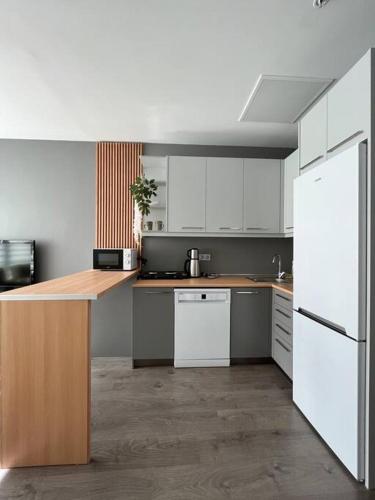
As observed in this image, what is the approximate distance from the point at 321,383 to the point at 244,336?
3.99ft

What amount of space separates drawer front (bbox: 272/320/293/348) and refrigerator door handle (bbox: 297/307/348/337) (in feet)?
1.83

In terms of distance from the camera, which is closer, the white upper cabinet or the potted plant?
the white upper cabinet

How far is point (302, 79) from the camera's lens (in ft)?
6.56

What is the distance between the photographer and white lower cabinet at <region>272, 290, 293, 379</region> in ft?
8.02

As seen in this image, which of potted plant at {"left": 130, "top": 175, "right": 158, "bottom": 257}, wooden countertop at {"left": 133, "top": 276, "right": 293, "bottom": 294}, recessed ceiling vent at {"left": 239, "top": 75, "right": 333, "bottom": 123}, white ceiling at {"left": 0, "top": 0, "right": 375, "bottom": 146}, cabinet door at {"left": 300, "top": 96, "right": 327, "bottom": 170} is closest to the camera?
white ceiling at {"left": 0, "top": 0, "right": 375, "bottom": 146}

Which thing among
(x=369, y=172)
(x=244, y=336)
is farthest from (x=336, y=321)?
(x=244, y=336)

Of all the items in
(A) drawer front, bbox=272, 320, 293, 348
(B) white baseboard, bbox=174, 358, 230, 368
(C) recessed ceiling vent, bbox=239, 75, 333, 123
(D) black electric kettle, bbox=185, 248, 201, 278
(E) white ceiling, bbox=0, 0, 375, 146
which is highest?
(E) white ceiling, bbox=0, 0, 375, 146

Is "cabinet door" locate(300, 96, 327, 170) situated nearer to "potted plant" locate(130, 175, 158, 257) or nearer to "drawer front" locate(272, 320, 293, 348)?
"drawer front" locate(272, 320, 293, 348)

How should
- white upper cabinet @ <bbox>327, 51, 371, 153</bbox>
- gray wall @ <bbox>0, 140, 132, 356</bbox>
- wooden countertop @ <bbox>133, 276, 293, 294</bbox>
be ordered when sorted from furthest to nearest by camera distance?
Result: gray wall @ <bbox>0, 140, 132, 356</bbox> < wooden countertop @ <bbox>133, 276, 293, 294</bbox> < white upper cabinet @ <bbox>327, 51, 371, 153</bbox>

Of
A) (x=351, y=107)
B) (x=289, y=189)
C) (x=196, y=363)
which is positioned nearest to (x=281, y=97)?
(x=351, y=107)

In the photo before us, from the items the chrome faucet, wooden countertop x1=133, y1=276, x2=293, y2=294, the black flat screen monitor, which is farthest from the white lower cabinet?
the black flat screen monitor

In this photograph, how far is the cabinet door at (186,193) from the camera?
3096 mm

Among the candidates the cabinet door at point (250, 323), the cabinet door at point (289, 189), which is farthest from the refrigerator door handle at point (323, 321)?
the cabinet door at point (289, 189)

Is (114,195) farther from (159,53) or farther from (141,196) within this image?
(159,53)
